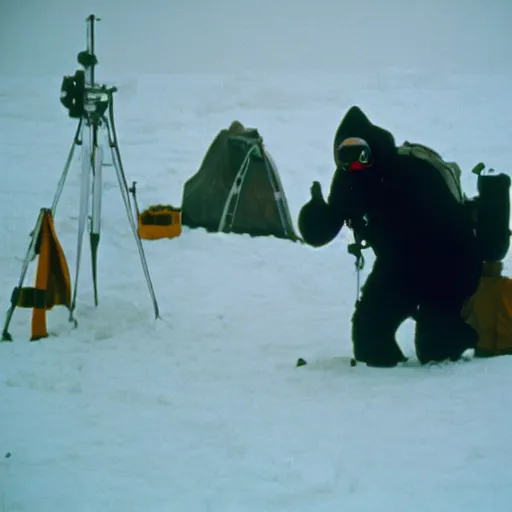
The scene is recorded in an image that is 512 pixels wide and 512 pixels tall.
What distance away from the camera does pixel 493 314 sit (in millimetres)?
3861

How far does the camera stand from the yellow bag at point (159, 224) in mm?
7051

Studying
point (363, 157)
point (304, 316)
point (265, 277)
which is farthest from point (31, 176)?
point (363, 157)

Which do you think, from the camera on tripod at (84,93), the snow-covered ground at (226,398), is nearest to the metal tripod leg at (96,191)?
the camera on tripod at (84,93)

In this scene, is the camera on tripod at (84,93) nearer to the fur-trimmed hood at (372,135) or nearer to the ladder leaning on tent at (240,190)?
the fur-trimmed hood at (372,135)

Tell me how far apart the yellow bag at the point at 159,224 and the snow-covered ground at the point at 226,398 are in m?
0.12

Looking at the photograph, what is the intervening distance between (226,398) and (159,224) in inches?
148

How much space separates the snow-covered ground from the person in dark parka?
0.48 feet

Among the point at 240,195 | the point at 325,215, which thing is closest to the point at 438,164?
the point at 325,215

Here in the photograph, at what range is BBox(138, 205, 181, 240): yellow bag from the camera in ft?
23.1

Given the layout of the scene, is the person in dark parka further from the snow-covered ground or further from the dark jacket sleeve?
the snow-covered ground

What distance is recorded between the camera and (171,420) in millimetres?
3240

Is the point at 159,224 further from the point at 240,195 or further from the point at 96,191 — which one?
the point at 96,191

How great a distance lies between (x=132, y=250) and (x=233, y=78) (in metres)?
10.2

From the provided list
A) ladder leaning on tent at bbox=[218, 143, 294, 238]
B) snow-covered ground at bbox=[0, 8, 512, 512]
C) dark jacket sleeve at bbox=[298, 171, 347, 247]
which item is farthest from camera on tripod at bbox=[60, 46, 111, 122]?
ladder leaning on tent at bbox=[218, 143, 294, 238]
